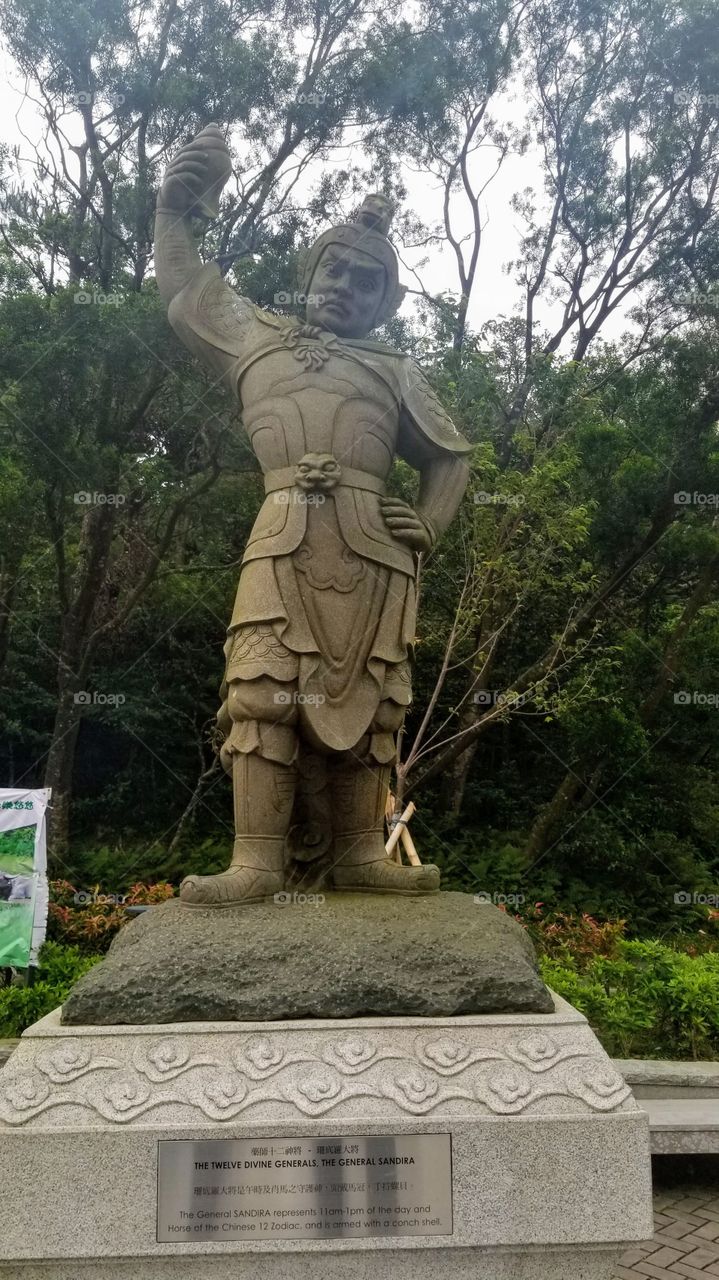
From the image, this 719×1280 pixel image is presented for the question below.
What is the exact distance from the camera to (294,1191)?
2775 mm

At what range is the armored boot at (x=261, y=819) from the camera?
12.3 ft

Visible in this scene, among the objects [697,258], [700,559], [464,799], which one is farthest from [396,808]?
[697,258]

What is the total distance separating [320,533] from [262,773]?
946 millimetres

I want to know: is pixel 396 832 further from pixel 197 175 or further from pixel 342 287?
pixel 197 175

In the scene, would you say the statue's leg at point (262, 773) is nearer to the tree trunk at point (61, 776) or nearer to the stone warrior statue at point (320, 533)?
the stone warrior statue at point (320, 533)

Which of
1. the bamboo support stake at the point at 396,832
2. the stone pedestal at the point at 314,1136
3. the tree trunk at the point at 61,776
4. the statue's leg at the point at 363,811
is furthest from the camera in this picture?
the tree trunk at the point at 61,776

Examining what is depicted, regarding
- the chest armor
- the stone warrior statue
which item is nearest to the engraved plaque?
the stone warrior statue

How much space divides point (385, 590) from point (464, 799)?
7.93m

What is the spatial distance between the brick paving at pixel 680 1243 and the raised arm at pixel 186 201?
13.3 feet

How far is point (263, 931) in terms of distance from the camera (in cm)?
330

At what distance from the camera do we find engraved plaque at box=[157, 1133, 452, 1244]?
2760 millimetres

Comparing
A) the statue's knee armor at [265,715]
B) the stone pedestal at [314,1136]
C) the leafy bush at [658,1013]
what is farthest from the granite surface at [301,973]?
the leafy bush at [658,1013]

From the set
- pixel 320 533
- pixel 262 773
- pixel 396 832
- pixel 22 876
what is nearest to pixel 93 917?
pixel 22 876

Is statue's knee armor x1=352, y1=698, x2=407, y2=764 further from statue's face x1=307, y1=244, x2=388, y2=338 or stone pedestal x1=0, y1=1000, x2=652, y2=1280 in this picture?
statue's face x1=307, y1=244, x2=388, y2=338
